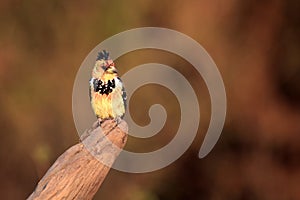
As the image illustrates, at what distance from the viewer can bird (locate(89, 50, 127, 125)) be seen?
856 mm

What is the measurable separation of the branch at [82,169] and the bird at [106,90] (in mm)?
36

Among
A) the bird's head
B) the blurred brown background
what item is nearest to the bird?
the bird's head

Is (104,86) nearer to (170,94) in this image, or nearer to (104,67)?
(104,67)

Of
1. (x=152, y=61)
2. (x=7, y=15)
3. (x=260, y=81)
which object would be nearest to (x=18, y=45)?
(x=7, y=15)

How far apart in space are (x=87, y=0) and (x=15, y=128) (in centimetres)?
34

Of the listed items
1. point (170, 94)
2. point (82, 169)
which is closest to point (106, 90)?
point (82, 169)

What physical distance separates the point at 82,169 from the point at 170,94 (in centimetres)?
58

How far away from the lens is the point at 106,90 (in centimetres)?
87

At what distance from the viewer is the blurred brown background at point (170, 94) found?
1.32 meters

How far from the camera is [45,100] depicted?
4.53ft

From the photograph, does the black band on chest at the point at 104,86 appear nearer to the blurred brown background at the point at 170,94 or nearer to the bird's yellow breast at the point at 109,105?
the bird's yellow breast at the point at 109,105

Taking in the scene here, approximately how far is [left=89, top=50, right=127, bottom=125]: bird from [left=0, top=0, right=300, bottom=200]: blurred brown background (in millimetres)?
471

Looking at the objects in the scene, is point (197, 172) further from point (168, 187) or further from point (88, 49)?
point (88, 49)

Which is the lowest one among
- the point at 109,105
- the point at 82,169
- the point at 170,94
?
the point at 82,169
